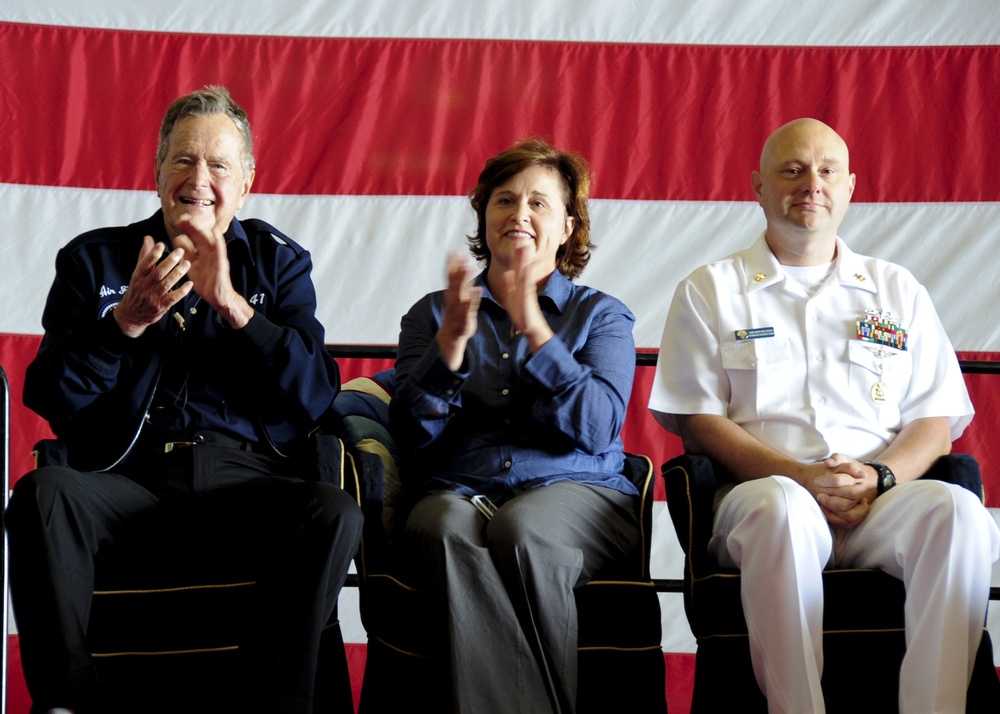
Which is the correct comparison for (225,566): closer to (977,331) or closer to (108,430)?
(108,430)

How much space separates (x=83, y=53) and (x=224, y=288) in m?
1.73

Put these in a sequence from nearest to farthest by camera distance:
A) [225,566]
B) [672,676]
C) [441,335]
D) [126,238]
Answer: [225,566], [441,335], [126,238], [672,676]

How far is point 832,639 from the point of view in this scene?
2.02m

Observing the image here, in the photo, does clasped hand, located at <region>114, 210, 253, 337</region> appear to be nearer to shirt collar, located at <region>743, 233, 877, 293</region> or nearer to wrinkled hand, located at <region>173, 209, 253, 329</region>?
wrinkled hand, located at <region>173, 209, 253, 329</region>

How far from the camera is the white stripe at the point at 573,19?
11.3 ft

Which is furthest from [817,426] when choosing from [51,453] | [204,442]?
[51,453]

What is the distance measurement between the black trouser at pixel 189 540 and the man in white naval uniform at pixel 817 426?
0.74 metres

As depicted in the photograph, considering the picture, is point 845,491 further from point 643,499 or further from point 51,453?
point 51,453

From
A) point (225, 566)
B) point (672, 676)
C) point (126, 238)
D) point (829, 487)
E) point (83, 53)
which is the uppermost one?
point (83, 53)

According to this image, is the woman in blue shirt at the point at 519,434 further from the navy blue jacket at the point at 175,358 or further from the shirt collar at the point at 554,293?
the navy blue jacket at the point at 175,358

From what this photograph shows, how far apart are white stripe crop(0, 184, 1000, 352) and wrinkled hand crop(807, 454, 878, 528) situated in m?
1.28

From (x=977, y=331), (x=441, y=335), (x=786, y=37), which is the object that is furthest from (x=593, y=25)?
(x=441, y=335)

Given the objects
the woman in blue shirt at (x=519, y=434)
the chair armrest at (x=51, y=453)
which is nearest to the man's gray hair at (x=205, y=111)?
the woman in blue shirt at (x=519, y=434)

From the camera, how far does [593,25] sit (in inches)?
138
